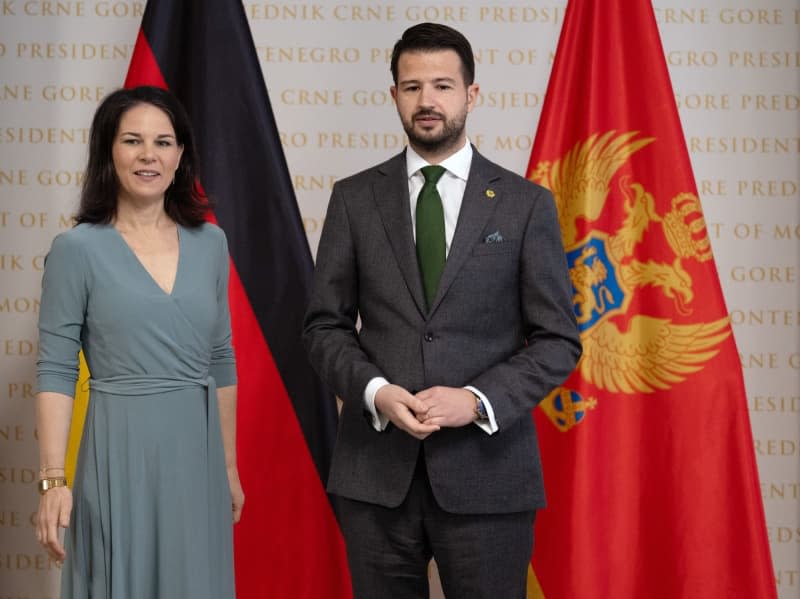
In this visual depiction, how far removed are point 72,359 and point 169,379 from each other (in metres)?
0.19

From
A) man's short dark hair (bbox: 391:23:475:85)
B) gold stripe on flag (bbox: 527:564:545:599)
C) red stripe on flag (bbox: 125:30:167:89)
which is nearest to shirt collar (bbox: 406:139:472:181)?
man's short dark hair (bbox: 391:23:475:85)

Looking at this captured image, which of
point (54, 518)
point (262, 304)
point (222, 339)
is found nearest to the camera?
point (54, 518)

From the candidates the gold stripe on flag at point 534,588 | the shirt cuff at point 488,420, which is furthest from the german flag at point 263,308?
the shirt cuff at point 488,420

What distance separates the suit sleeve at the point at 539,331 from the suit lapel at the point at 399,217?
0.21m

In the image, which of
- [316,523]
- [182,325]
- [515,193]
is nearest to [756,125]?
[515,193]

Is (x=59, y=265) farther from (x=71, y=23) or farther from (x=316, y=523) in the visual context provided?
(x=71, y=23)

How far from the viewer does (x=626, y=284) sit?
2662 mm

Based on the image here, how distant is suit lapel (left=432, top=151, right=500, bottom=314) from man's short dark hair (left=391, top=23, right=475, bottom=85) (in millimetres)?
196

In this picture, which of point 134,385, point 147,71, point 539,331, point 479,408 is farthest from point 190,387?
point 147,71

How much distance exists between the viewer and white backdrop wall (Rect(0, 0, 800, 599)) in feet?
9.84

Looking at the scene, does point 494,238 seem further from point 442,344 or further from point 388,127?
point 388,127

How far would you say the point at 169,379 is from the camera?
1.86m

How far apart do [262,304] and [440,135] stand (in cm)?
98

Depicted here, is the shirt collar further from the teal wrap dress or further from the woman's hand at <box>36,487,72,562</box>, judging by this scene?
the woman's hand at <box>36,487,72,562</box>
